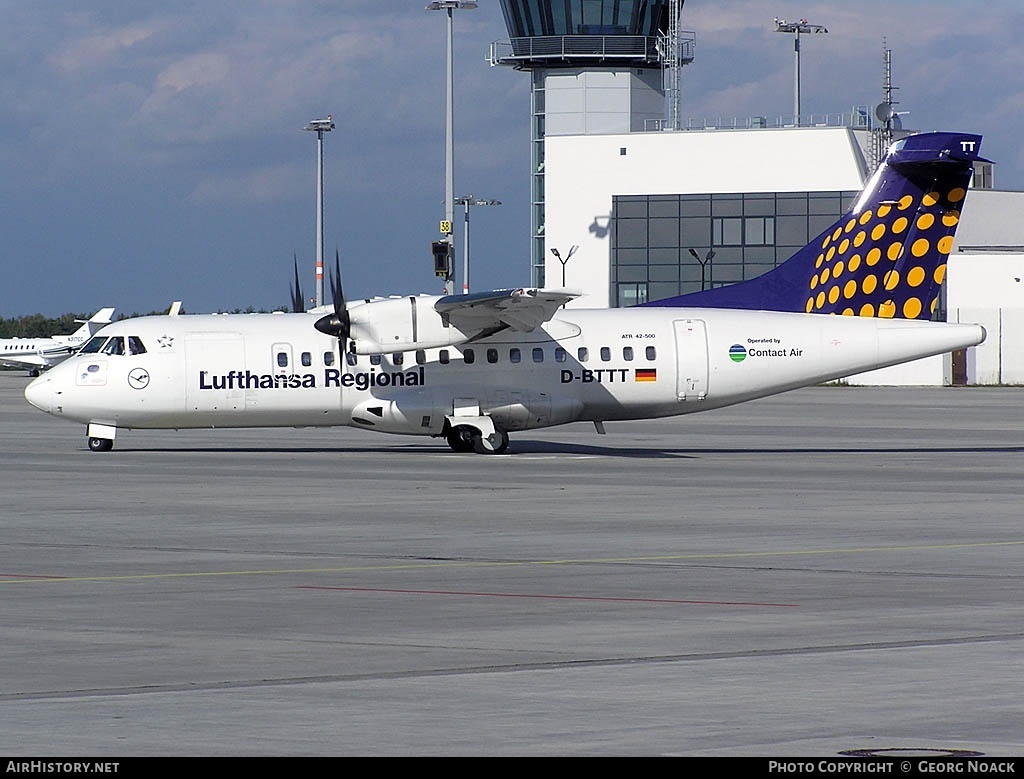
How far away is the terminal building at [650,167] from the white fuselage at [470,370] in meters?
52.6

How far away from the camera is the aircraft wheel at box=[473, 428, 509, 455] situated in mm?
33875

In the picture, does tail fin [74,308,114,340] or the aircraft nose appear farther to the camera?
tail fin [74,308,114,340]

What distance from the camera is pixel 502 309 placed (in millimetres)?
33000

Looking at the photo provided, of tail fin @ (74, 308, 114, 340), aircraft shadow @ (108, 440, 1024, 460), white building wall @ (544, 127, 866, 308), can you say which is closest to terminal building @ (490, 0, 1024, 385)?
white building wall @ (544, 127, 866, 308)

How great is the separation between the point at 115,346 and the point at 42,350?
6046cm

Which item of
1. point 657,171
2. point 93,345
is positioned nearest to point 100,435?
point 93,345

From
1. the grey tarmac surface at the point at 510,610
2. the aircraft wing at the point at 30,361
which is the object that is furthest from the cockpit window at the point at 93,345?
the aircraft wing at the point at 30,361

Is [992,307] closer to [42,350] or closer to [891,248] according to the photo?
[891,248]

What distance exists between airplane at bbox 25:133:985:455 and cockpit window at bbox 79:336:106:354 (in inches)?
3.0

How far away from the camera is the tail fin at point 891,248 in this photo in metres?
34.4

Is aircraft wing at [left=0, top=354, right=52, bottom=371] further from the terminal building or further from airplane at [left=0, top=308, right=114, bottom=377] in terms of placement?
the terminal building
